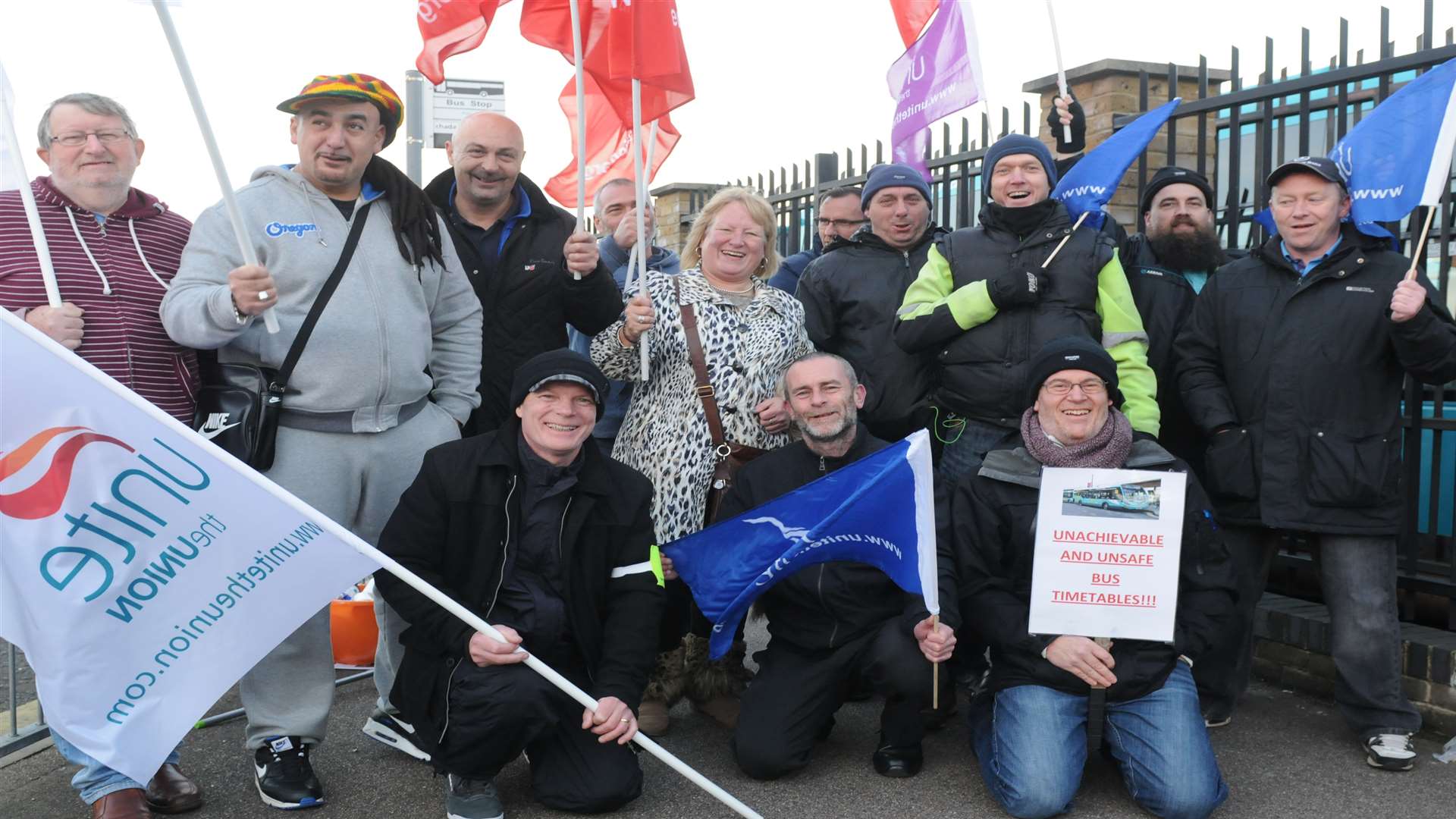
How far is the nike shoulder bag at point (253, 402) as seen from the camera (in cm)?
368

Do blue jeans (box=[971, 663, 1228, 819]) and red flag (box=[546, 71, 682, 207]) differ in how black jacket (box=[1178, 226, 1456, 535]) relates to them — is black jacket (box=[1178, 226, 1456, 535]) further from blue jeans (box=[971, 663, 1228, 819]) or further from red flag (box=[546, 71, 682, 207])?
red flag (box=[546, 71, 682, 207])

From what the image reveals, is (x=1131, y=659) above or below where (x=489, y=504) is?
below

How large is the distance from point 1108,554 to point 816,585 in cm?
97

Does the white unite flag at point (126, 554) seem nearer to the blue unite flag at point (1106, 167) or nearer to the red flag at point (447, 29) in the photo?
the red flag at point (447, 29)

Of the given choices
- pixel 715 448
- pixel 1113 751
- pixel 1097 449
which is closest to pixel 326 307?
pixel 715 448

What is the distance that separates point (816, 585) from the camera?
13.7 ft

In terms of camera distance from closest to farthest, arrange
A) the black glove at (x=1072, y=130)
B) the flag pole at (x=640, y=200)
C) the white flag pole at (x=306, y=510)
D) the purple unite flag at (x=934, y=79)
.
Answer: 1. the white flag pole at (x=306, y=510)
2. the flag pole at (x=640, y=200)
3. the black glove at (x=1072, y=130)
4. the purple unite flag at (x=934, y=79)

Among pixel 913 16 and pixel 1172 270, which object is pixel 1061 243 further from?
pixel 913 16

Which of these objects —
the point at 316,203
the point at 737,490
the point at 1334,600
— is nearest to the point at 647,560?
the point at 737,490

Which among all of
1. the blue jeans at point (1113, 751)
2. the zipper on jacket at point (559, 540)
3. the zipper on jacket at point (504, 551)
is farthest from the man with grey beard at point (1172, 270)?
the zipper on jacket at point (504, 551)

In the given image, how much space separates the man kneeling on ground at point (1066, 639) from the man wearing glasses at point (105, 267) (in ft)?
7.97

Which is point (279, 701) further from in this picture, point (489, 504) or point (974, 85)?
point (974, 85)

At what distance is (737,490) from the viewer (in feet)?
14.1

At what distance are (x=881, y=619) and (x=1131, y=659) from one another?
82cm
